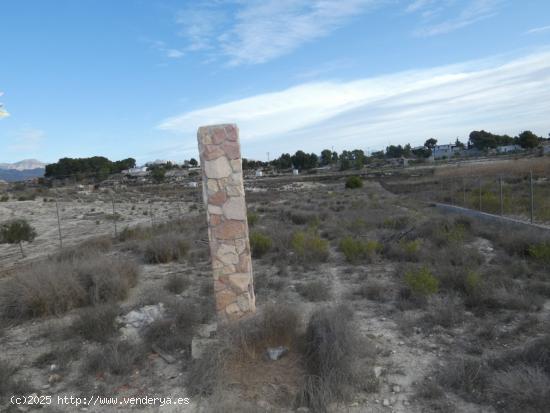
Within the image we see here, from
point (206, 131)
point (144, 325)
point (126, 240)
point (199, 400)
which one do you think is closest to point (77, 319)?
point (144, 325)

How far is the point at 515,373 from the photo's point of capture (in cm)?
490

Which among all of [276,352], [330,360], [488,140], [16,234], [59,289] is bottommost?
[276,352]

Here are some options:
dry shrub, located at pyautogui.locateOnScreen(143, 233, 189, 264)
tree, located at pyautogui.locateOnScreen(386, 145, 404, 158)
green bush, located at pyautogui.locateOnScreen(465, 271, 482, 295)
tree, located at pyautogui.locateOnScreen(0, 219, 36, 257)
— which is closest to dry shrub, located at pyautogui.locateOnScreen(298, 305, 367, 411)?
green bush, located at pyautogui.locateOnScreen(465, 271, 482, 295)

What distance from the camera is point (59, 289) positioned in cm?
866

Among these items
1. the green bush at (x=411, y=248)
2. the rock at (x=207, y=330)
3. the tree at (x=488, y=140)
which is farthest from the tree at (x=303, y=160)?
the rock at (x=207, y=330)

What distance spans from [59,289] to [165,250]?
15.3 feet

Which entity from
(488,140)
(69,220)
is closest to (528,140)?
(488,140)

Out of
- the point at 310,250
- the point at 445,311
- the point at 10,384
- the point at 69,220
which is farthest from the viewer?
the point at 69,220

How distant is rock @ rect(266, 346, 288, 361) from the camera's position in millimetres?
5996

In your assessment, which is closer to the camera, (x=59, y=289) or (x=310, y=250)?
(x=59, y=289)

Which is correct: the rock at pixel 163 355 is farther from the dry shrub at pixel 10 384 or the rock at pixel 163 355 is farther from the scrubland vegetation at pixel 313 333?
the dry shrub at pixel 10 384

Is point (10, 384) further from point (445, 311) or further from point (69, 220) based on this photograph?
point (69, 220)

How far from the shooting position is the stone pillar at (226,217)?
6777mm

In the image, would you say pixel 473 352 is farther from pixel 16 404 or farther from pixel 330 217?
pixel 330 217
